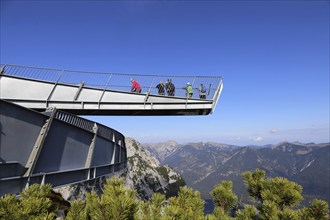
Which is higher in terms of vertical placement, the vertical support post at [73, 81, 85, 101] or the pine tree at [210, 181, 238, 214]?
the vertical support post at [73, 81, 85, 101]

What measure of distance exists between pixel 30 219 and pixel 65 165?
7.81 meters

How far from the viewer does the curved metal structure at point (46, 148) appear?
936 cm

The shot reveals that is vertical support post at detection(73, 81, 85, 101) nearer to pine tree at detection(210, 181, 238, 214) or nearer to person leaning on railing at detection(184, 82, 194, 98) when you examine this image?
person leaning on railing at detection(184, 82, 194, 98)

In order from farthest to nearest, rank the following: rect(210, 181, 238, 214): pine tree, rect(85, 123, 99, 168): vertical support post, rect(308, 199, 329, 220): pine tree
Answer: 1. rect(85, 123, 99, 168): vertical support post
2. rect(210, 181, 238, 214): pine tree
3. rect(308, 199, 329, 220): pine tree

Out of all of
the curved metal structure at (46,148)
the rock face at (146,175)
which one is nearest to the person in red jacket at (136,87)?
the curved metal structure at (46,148)

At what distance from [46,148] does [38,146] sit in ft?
1.71

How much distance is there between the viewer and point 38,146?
1030 centimetres

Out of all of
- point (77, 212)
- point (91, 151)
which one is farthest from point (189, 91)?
point (77, 212)

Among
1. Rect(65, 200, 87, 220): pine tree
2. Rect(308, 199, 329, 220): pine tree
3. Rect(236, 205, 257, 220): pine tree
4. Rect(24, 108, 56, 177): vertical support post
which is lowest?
Rect(236, 205, 257, 220): pine tree

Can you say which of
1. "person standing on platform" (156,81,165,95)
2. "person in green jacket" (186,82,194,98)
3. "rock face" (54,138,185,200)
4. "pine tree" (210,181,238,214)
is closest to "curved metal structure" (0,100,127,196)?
"pine tree" (210,181,238,214)

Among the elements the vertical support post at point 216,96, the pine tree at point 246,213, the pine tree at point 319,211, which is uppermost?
the vertical support post at point 216,96

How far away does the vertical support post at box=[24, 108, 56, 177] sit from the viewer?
988 centimetres

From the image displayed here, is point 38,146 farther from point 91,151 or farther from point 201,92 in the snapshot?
point 201,92

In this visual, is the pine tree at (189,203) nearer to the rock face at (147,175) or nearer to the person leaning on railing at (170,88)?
the person leaning on railing at (170,88)
